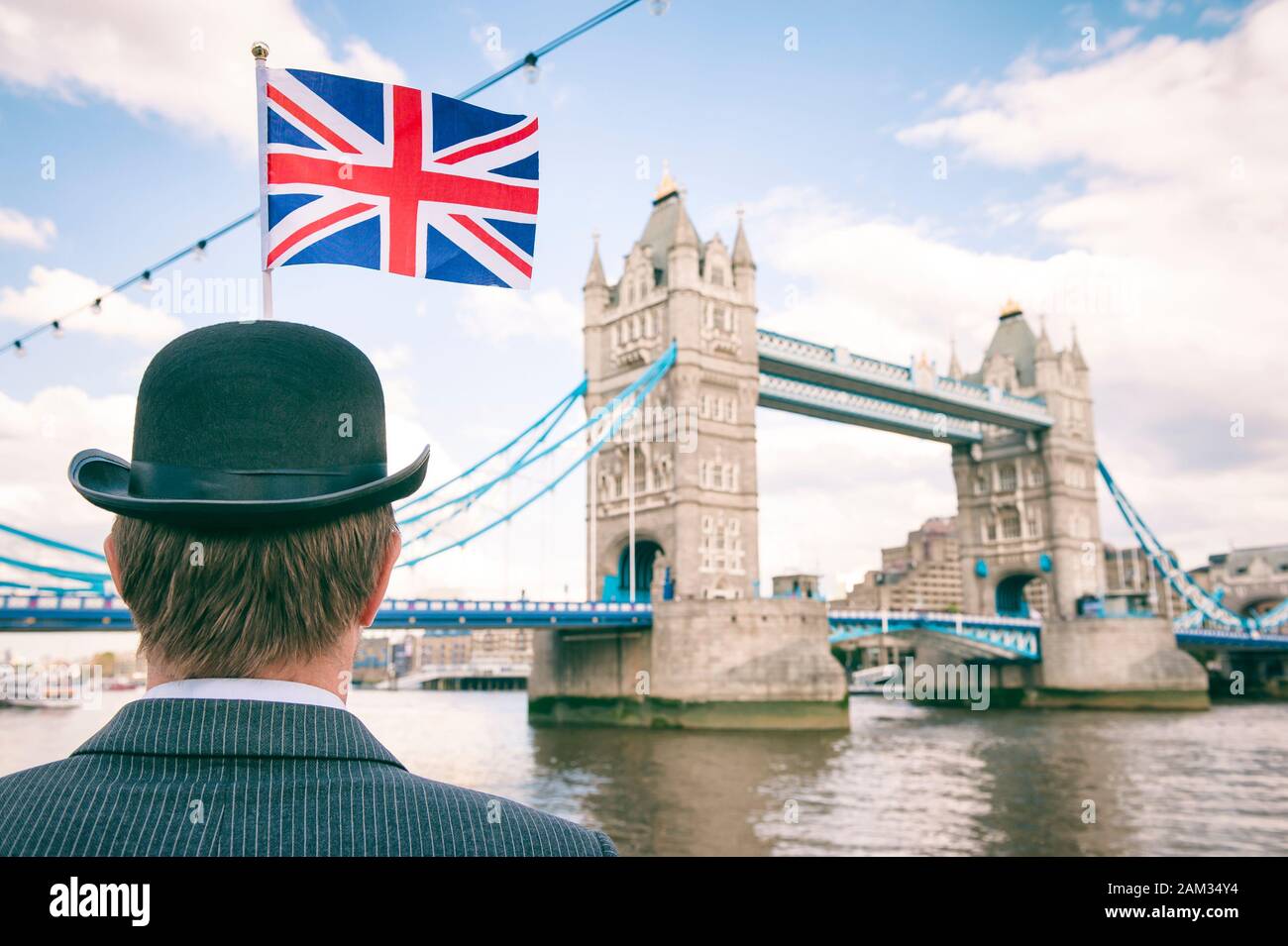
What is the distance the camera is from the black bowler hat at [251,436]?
1.34 m

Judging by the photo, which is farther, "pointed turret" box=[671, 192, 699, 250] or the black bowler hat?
"pointed turret" box=[671, 192, 699, 250]

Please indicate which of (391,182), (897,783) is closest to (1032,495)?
(897,783)

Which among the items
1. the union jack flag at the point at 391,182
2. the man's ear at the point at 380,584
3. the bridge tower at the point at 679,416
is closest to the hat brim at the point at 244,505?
the man's ear at the point at 380,584

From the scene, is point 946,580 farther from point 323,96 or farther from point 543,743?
point 323,96

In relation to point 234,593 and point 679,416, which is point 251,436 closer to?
point 234,593

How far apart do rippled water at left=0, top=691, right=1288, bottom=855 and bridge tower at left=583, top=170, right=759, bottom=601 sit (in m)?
7.84

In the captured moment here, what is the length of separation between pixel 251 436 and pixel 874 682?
75508 mm

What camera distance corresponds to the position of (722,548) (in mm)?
37375

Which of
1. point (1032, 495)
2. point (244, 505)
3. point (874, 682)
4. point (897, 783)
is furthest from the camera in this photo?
point (874, 682)

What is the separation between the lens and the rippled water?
518 inches

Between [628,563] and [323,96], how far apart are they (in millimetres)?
36736

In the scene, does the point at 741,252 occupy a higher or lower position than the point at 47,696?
higher

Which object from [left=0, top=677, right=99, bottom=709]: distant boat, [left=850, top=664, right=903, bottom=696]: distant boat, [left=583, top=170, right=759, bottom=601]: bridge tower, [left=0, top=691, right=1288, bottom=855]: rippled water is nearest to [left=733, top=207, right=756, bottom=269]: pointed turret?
[left=583, top=170, right=759, bottom=601]: bridge tower

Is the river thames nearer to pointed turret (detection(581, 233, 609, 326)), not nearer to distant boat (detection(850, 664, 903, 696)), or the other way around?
pointed turret (detection(581, 233, 609, 326))
